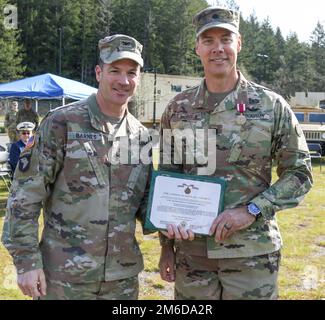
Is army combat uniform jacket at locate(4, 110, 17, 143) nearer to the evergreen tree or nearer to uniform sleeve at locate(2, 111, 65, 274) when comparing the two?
uniform sleeve at locate(2, 111, 65, 274)

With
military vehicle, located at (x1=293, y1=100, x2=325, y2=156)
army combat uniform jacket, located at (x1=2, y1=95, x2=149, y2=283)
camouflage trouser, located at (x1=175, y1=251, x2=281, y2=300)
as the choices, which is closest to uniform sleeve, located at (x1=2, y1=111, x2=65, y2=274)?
army combat uniform jacket, located at (x1=2, y1=95, x2=149, y2=283)

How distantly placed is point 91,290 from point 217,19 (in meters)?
1.64

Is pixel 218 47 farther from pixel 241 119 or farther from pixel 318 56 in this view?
pixel 318 56

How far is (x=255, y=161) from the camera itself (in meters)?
2.68

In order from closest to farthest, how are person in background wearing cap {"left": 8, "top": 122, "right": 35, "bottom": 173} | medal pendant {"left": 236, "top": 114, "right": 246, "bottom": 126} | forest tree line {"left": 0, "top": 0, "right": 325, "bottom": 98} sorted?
medal pendant {"left": 236, "top": 114, "right": 246, "bottom": 126}, person in background wearing cap {"left": 8, "top": 122, "right": 35, "bottom": 173}, forest tree line {"left": 0, "top": 0, "right": 325, "bottom": 98}

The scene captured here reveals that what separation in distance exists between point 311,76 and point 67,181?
253 ft

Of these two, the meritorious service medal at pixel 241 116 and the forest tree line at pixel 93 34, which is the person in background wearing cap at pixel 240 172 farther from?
the forest tree line at pixel 93 34

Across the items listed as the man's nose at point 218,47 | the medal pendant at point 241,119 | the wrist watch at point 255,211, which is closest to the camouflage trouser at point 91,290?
the wrist watch at point 255,211

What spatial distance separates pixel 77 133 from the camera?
2.59 m

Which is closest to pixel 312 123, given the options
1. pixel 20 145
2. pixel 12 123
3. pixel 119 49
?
pixel 12 123

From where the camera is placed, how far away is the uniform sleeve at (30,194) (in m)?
2.48

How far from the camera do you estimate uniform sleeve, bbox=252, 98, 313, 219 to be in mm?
2586
